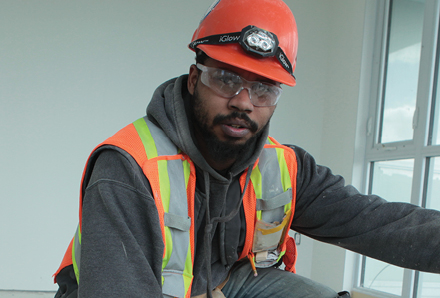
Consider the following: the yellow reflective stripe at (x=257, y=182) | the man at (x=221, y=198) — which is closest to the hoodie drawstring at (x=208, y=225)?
the man at (x=221, y=198)

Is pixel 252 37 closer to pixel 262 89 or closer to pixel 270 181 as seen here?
pixel 262 89

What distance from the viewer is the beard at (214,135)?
1.30 metres

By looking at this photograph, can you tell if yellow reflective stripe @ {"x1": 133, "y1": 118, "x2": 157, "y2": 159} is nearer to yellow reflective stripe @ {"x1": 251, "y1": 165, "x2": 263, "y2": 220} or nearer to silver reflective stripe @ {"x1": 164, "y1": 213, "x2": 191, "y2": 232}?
silver reflective stripe @ {"x1": 164, "y1": 213, "x2": 191, "y2": 232}

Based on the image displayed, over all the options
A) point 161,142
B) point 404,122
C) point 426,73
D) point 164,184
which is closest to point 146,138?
point 161,142

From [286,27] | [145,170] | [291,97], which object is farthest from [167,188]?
[291,97]

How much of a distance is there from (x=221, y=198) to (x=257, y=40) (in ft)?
1.62

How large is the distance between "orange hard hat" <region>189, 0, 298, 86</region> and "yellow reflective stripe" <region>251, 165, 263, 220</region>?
12.5 inches

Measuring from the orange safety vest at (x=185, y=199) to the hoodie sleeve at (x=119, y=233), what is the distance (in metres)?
0.05

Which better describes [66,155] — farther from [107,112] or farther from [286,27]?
[286,27]

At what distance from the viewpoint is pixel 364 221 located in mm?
1399

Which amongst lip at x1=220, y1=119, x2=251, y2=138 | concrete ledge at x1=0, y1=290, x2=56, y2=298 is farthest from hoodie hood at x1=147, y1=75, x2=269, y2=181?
concrete ledge at x1=0, y1=290, x2=56, y2=298

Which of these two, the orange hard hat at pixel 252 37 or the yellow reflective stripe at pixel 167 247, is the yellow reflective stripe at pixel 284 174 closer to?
the orange hard hat at pixel 252 37

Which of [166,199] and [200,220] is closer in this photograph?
[166,199]

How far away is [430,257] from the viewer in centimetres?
124
